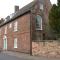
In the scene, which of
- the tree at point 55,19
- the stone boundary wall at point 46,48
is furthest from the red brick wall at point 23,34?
the tree at point 55,19

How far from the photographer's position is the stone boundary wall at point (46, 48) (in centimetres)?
2456

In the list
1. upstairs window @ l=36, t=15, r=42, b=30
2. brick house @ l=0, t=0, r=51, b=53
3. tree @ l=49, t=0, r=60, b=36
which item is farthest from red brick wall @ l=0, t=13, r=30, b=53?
tree @ l=49, t=0, r=60, b=36

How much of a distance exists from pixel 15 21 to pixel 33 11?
627 cm

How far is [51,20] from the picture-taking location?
29.5 meters

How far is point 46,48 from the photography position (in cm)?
2641

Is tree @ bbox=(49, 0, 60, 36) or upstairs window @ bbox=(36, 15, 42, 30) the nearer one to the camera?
tree @ bbox=(49, 0, 60, 36)

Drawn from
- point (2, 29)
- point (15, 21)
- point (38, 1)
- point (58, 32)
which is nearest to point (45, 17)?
point (38, 1)

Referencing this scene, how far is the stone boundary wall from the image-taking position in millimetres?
24561

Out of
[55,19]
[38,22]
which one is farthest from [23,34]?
[55,19]

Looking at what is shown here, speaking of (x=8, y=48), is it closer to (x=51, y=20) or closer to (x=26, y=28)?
(x=26, y=28)

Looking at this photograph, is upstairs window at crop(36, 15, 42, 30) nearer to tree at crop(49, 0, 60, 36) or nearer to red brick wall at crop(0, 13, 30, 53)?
red brick wall at crop(0, 13, 30, 53)

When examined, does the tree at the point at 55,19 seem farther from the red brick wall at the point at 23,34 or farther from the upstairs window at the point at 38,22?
the upstairs window at the point at 38,22

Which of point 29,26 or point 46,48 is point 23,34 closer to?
point 29,26

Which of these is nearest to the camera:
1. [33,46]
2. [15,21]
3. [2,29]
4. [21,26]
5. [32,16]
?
[33,46]
